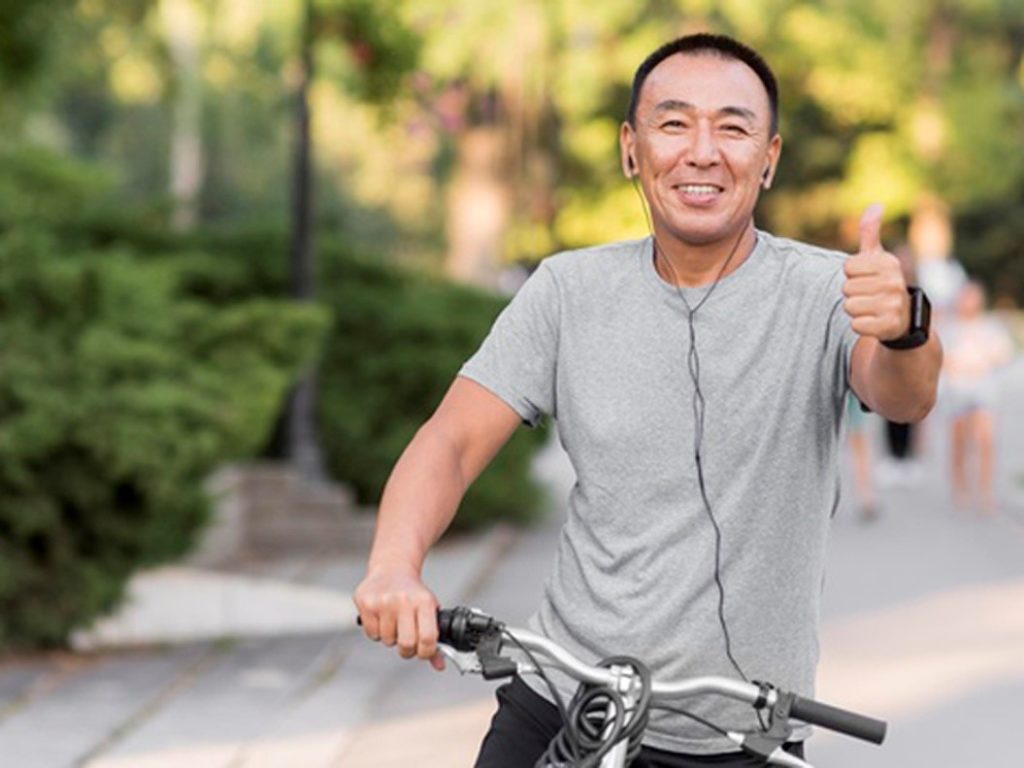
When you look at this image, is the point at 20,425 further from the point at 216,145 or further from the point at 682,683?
the point at 216,145

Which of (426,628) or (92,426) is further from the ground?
(426,628)

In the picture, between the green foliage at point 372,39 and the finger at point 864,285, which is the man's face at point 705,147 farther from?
the green foliage at point 372,39

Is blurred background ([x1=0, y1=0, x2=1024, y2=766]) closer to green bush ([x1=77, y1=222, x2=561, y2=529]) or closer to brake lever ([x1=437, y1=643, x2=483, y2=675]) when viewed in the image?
green bush ([x1=77, y1=222, x2=561, y2=529])

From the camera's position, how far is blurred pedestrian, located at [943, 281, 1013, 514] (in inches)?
677

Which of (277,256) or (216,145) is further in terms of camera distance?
(216,145)

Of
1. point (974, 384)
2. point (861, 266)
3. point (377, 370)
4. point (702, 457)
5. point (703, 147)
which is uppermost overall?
point (703, 147)

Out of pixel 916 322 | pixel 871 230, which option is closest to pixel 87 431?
pixel 871 230

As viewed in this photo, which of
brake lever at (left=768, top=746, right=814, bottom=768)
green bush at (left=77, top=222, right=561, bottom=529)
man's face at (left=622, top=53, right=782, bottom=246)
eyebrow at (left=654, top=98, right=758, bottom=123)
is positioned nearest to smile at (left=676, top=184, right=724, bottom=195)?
man's face at (left=622, top=53, right=782, bottom=246)

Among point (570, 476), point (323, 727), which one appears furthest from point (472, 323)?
point (323, 727)

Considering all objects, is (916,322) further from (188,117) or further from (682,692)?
(188,117)

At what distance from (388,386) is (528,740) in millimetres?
11489

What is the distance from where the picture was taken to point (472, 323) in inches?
605

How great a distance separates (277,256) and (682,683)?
12.0m

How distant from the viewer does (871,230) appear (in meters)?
3.12
